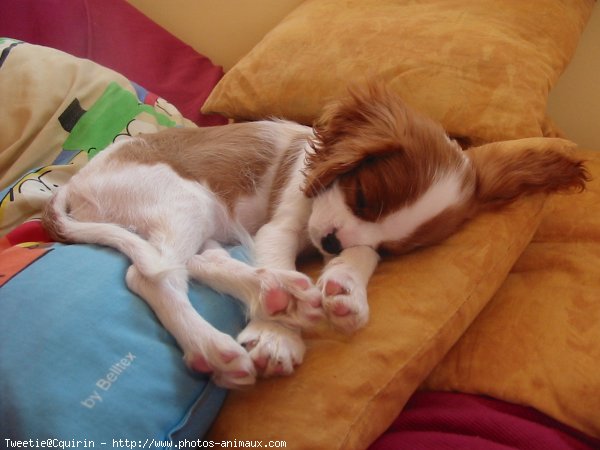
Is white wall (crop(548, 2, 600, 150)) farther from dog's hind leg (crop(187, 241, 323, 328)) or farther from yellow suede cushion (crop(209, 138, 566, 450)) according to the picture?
dog's hind leg (crop(187, 241, 323, 328))

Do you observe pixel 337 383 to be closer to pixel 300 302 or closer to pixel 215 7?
pixel 300 302

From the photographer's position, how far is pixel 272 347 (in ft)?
3.43

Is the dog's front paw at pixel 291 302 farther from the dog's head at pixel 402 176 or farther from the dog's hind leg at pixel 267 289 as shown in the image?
the dog's head at pixel 402 176

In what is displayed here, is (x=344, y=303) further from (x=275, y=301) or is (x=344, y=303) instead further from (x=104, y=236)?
(x=104, y=236)

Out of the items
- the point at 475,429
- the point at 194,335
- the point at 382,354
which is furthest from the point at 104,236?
the point at 475,429

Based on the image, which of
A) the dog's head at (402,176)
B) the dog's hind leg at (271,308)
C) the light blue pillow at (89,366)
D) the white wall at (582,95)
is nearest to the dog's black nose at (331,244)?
the dog's head at (402,176)

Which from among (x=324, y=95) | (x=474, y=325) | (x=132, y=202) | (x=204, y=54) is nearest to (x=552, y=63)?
(x=324, y=95)

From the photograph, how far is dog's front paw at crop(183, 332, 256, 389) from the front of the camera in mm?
1008

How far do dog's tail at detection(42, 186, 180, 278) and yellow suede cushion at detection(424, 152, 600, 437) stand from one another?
2.43ft

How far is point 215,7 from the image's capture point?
2848mm

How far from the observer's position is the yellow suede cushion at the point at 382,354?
99cm

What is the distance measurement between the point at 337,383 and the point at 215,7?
8.07 ft

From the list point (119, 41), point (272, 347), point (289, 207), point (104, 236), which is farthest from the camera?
point (119, 41)

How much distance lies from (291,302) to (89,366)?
16.8 inches
